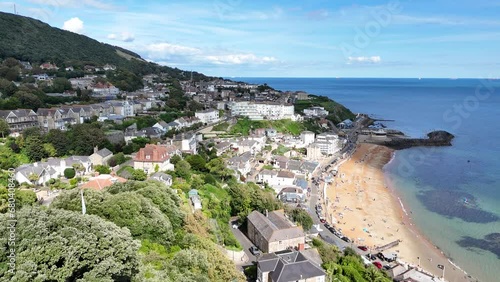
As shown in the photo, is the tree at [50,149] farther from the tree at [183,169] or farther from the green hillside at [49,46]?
the green hillside at [49,46]

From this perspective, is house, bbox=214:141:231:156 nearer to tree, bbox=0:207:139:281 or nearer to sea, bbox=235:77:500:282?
sea, bbox=235:77:500:282

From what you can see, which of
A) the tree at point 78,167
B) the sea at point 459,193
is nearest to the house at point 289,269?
the sea at point 459,193

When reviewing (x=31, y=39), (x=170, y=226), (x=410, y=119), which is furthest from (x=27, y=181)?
(x=410, y=119)

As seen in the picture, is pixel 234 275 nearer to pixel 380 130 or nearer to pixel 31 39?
pixel 380 130

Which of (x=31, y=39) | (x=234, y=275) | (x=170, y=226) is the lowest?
(x=234, y=275)

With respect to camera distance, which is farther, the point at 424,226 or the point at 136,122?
the point at 136,122

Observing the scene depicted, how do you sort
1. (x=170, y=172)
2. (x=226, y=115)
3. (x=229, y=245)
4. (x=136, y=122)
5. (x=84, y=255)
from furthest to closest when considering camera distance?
1. (x=226, y=115)
2. (x=136, y=122)
3. (x=170, y=172)
4. (x=229, y=245)
5. (x=84, y=255)

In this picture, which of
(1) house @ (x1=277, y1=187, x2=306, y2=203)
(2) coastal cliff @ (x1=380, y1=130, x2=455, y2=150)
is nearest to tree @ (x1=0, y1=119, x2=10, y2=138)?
(1) house @ (x1=277, y1=187, x2=306, y2=203)
